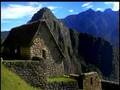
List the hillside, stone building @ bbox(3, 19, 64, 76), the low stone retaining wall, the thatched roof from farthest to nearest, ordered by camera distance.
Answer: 1. the hillside
2. the thatched roof
3. stone building @ bbox(3, 19, 64, 76)
4. the low stone retaining wall

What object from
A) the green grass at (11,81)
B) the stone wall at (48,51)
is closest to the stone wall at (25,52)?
the stone wall at (48,51)

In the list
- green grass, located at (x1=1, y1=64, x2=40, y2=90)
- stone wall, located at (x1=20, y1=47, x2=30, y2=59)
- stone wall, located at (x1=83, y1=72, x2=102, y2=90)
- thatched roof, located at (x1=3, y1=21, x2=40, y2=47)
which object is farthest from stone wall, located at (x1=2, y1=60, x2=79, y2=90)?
thatched roof, located at (x1=3, y1=21, x2=40, y2=47)

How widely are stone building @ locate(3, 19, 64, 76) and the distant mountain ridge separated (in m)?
98.9

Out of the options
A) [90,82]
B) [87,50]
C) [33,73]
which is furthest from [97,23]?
[33,73]

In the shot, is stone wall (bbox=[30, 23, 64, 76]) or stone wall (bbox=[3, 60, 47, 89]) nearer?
stone wall (bbox=[3, 60, 47, 89])

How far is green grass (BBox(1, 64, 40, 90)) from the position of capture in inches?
721

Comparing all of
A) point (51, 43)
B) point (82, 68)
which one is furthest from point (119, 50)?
point (51, 43)

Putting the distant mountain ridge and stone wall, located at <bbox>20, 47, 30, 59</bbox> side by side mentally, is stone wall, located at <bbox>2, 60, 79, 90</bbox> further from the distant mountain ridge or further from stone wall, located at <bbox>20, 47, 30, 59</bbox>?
the distant mountain ridge

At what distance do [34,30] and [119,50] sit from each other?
305ft

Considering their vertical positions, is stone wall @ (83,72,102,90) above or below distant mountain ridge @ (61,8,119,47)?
below

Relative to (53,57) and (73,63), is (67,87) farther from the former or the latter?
(73,63)

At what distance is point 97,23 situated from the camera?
134500 mm

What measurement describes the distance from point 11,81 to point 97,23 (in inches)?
4602

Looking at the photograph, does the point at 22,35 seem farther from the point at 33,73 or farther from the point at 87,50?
the point at 87,50
